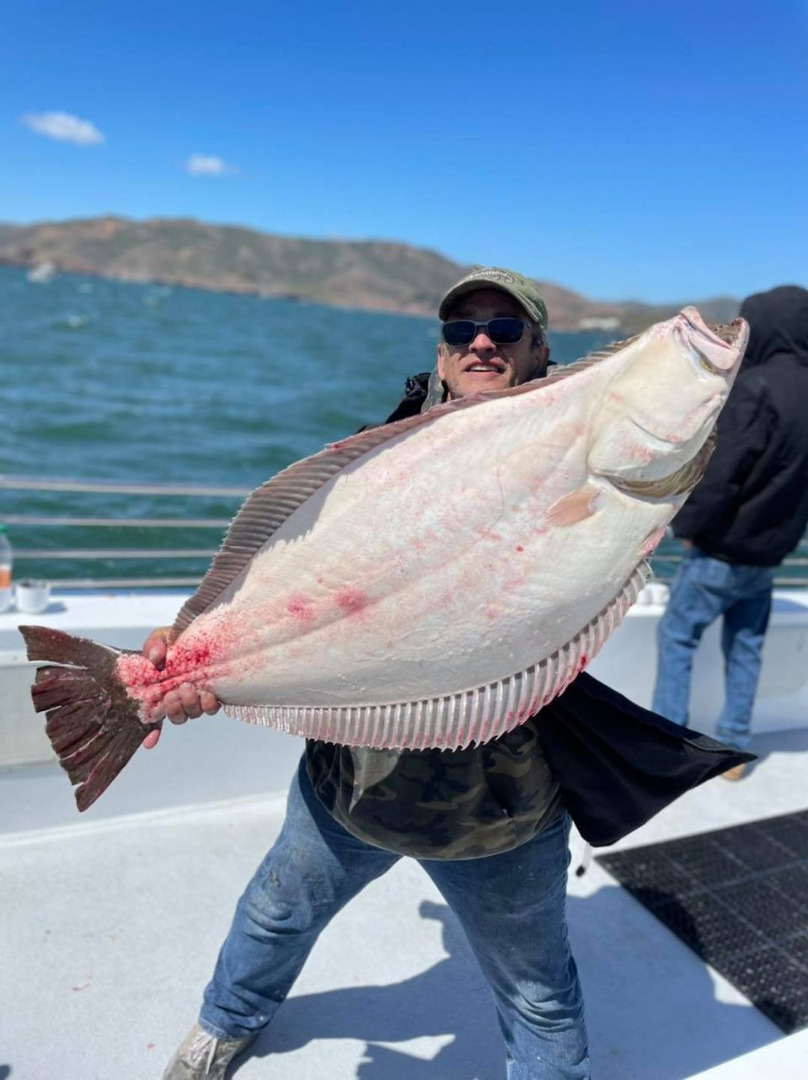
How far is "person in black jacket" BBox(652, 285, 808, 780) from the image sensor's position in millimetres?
3367

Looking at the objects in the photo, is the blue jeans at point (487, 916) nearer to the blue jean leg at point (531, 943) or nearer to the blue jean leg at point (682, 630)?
the blue jean leg at point (531, 943)

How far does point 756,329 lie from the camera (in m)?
3.45

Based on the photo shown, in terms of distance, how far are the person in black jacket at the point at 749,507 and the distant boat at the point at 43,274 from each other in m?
111

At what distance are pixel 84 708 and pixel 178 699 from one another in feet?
0.58

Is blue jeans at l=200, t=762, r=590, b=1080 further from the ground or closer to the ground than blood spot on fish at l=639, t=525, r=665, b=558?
closer to the ground

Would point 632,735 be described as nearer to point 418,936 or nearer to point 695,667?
point 418,936

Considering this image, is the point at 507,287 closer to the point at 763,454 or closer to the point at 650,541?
the point at 650,541

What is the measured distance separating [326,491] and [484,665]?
1.29 ft

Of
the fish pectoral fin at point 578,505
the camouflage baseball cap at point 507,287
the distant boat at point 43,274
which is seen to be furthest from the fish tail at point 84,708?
the distant boat at point 43,274

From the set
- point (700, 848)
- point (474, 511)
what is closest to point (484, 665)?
point (474, 511)

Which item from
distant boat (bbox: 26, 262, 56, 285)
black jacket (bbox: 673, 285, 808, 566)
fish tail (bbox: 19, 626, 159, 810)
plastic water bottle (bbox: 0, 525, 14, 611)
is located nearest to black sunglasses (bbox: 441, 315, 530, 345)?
fish tail (bbox: 19, 626, 159, 810)

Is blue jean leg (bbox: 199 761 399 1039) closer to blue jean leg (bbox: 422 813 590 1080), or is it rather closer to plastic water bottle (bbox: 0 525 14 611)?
blue jean leg (bbox: 422 813 590 1080)

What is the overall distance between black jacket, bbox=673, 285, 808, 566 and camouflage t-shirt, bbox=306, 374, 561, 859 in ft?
6.56

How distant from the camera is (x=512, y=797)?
163cm
